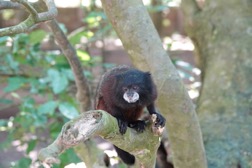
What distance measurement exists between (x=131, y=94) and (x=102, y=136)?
526 millimetres

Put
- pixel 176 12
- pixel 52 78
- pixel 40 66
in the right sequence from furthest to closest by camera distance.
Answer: pixel 176 12 < pixel 40 66 < pixel 52 78

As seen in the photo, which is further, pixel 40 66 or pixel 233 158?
pixel 40 66

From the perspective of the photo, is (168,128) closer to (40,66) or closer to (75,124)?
(75,124)

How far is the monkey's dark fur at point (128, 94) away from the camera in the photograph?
2398 millimetres

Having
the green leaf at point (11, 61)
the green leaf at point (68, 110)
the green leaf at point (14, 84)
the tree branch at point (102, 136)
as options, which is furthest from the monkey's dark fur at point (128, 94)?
the green leaf at point (11, 61)

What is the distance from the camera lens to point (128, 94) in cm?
238

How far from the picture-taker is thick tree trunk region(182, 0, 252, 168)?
2.91 metres

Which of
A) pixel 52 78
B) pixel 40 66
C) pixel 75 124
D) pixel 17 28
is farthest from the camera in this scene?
pixel 40 66

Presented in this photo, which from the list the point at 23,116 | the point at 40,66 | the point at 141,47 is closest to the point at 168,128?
the point at 141,47

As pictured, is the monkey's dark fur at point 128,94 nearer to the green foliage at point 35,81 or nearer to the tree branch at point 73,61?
the tree branch at point 73,61

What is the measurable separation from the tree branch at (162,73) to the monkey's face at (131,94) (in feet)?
0.40

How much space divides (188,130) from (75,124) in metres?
0.94

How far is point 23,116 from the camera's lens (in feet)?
10.5

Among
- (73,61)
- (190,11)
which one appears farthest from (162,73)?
(190,11)
